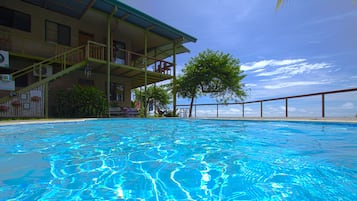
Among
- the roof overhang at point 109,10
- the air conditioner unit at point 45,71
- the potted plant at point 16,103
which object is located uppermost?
the roof overhang at point 109,10

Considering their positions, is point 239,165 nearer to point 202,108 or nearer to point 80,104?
Answer: point 80,104

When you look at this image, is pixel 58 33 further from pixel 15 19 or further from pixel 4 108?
pixel 4 108

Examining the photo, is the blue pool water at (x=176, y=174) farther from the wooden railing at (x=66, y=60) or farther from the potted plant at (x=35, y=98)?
the wooden railing at (x=66, y=60)

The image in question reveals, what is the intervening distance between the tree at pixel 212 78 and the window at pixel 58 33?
28.4 feet

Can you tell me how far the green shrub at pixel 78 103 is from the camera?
28.5ft

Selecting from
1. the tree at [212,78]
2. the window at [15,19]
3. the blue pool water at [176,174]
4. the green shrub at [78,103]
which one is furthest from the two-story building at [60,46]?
the blue pool water at [176,174]

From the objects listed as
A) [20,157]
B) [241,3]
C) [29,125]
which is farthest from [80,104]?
[241,3]

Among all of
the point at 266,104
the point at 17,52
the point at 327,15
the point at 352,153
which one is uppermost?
the point at 327,15

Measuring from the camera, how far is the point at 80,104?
867 cm

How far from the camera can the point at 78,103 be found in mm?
8648

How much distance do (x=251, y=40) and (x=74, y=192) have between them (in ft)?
49.6

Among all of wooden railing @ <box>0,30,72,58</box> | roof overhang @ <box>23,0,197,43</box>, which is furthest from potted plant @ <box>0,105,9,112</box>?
roof overhang @ <box>23,0,197,43</box>

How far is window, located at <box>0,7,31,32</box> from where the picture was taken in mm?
8641

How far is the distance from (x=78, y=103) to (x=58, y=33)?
443cm
